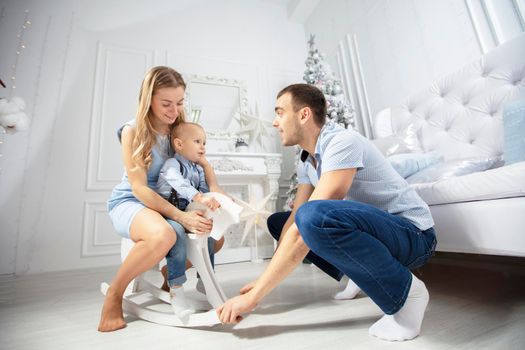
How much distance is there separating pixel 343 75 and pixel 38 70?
3.24 metres

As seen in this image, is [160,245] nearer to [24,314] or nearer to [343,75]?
[24,314]

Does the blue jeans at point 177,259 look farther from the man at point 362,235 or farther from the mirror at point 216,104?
the mirror at point 216,104

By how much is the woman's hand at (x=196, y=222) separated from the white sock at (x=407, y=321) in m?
0.63

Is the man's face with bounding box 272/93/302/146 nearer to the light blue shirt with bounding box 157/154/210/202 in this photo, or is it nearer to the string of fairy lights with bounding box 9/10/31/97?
the light blue shirt with bounding box 157/154/210/202

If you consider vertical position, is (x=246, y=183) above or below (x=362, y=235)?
above

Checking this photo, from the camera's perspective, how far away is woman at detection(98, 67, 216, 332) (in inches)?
37.3

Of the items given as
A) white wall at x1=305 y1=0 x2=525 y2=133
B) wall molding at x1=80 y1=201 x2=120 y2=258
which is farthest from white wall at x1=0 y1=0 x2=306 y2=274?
white wall at x1=305 y1=0 x2=525 y2=133

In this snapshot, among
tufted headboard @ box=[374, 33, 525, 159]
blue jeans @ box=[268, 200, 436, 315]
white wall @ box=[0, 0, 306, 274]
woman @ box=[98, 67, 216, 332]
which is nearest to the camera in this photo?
blue jeans @ box=[268, 200, 436, 315]

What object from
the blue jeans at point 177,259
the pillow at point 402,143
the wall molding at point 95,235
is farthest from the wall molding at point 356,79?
the wall molding at point 95,235

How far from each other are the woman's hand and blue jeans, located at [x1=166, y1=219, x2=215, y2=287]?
0.03m

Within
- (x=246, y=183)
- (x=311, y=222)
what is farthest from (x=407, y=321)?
(x=246, y=183)

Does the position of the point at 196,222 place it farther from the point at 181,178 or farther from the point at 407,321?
the point at 407,321

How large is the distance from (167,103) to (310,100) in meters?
0.62

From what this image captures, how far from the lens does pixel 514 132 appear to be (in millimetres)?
1053
